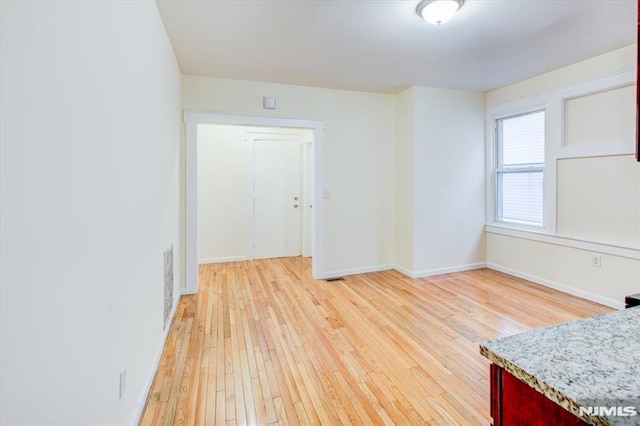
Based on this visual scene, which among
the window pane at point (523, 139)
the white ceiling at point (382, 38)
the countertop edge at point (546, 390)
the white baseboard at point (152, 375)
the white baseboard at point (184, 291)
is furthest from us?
the window pane at point (523, 139)

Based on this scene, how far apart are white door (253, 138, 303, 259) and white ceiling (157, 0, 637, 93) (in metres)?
1.71

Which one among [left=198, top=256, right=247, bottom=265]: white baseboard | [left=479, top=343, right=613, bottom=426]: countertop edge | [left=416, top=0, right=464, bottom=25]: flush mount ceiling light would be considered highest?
[left=416, top=0, right=464, bottom=25]: flush mount ceiling light

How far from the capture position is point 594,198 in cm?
335

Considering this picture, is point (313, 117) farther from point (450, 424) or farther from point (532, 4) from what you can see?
point (450, 424)

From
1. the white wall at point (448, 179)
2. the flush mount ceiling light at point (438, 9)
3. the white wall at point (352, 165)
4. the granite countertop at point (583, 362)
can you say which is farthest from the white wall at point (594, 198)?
the granite countertop at point (583, 362)

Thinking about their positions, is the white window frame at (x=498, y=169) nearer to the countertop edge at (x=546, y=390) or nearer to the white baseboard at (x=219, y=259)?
the countertop edge at (x=546, y=390)

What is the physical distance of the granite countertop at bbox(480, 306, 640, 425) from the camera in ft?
1.90

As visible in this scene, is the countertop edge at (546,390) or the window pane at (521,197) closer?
the countertop edge at (546,390)

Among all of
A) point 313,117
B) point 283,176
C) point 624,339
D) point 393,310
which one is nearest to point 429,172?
point 313,117

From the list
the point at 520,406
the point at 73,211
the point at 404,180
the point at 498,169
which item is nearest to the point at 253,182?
the point at 404,180

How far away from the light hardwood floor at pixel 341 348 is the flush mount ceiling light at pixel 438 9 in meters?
2.44

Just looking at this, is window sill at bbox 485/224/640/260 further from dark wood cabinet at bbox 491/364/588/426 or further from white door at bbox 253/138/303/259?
dark wood cabinet at bbox 491/364/588/426

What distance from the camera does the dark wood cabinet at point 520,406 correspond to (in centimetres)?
62

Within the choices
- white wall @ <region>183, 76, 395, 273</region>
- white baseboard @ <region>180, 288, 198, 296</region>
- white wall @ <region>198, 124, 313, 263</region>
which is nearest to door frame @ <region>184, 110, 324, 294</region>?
white baseboard @ <region>180, 288, 198, 296</region>
